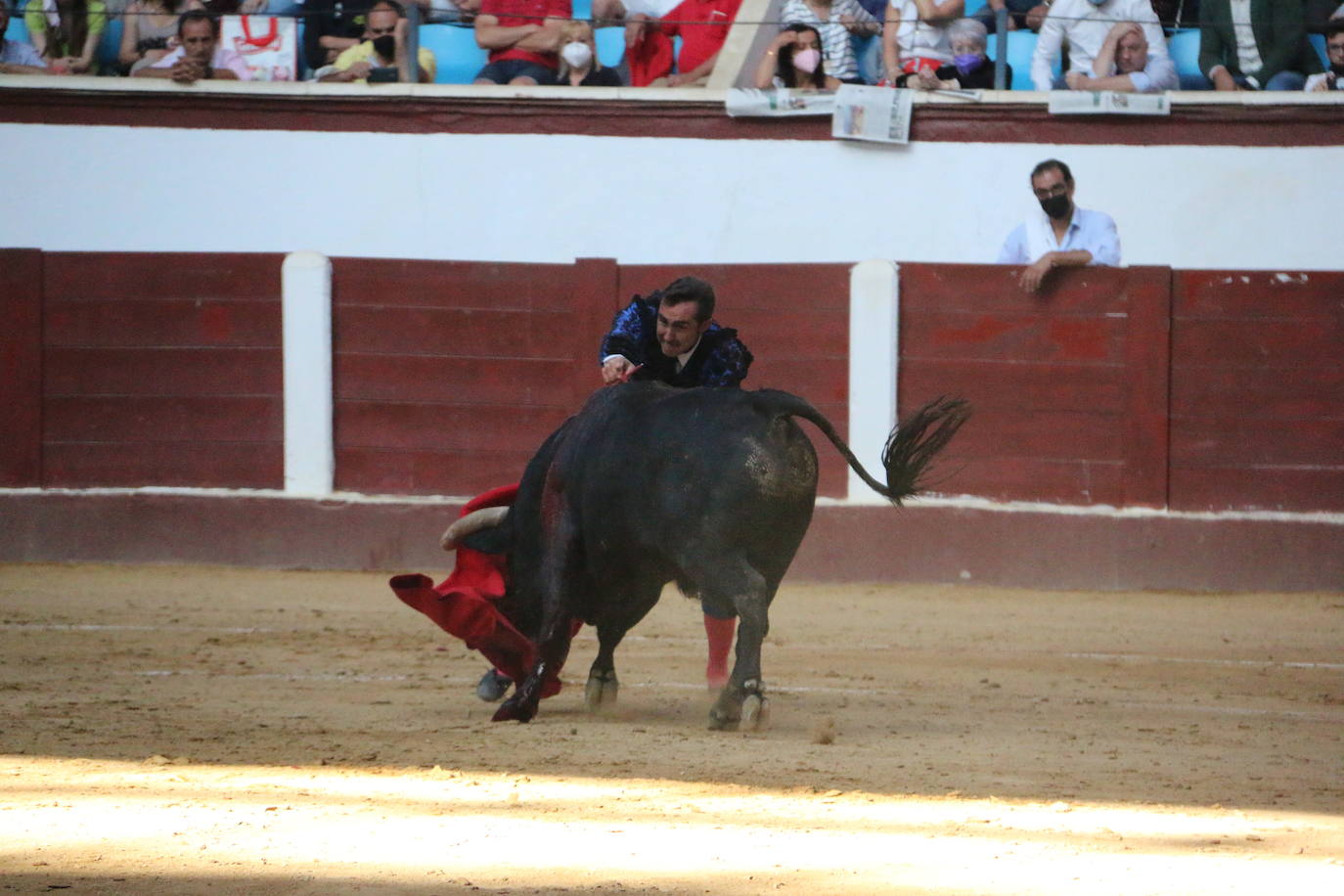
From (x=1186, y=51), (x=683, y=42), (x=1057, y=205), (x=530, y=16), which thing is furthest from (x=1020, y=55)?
(x=530, y=16)

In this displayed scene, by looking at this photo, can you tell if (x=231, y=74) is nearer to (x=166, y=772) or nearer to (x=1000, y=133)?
(x=1000, y=133)

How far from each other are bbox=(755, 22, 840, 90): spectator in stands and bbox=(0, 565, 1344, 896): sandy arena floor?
8.89ft

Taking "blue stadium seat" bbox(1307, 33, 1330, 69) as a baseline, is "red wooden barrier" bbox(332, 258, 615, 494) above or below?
below

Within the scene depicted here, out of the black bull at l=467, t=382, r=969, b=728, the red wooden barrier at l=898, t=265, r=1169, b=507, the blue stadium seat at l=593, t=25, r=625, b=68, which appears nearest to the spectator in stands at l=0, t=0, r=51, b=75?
the blue stadium seat at l=593, t=25, r=625, b=68

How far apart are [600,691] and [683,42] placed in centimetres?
486

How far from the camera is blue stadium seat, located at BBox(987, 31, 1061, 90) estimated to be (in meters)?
9.04

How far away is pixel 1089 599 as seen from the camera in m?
8.20

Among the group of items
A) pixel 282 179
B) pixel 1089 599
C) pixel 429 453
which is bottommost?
pixel 1089 599

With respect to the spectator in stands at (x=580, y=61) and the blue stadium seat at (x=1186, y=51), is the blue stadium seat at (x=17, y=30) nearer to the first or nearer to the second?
the spectator in stands at (x=580, y=61)

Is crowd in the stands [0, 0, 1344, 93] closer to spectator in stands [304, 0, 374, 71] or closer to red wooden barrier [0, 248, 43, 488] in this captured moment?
spectator in stands [304, 0, 374, 71]

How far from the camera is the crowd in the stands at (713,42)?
337 inches

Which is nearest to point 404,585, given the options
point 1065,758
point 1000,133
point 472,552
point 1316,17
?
point 472,552

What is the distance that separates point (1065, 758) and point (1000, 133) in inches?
185

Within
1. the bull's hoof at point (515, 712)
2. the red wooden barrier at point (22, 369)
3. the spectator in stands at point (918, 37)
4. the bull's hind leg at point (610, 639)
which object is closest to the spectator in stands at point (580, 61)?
the spectator in stands at point (918, 37)
